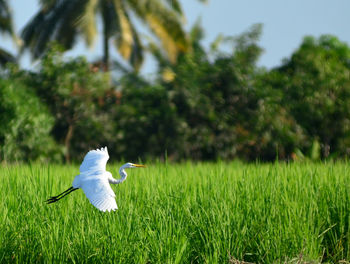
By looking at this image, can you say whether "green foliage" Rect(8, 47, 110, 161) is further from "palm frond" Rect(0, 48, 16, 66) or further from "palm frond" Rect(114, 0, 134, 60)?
"palm frond" Rect(0, 48, 16, 66)

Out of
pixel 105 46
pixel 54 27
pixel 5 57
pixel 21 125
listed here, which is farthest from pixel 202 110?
pixel 5 57

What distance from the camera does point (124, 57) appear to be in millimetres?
14828

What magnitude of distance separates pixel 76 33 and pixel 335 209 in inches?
466

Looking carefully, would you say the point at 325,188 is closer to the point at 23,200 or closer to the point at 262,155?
the point at 23,200

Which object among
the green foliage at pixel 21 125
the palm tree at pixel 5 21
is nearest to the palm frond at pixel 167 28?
the green foliage at pixel 21 125

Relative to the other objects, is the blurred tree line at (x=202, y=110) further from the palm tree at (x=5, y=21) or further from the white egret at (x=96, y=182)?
the white egret at (x=96, y=182)

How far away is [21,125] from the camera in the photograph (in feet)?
31.1

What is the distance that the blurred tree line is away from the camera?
11031 millimetres

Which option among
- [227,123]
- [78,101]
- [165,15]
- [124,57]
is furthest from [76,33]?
[227,123]

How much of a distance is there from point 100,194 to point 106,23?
13.6 metres

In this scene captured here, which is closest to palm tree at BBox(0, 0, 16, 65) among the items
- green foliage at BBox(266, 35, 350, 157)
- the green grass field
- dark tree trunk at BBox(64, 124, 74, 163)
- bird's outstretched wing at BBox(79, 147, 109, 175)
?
dark tree trunk at BBox(64, 124, 74, 163)

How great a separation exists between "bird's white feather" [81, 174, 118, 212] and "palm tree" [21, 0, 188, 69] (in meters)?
12.8

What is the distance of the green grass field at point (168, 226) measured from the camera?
290 centimetres

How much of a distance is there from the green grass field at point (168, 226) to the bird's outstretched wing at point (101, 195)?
1154 mm
